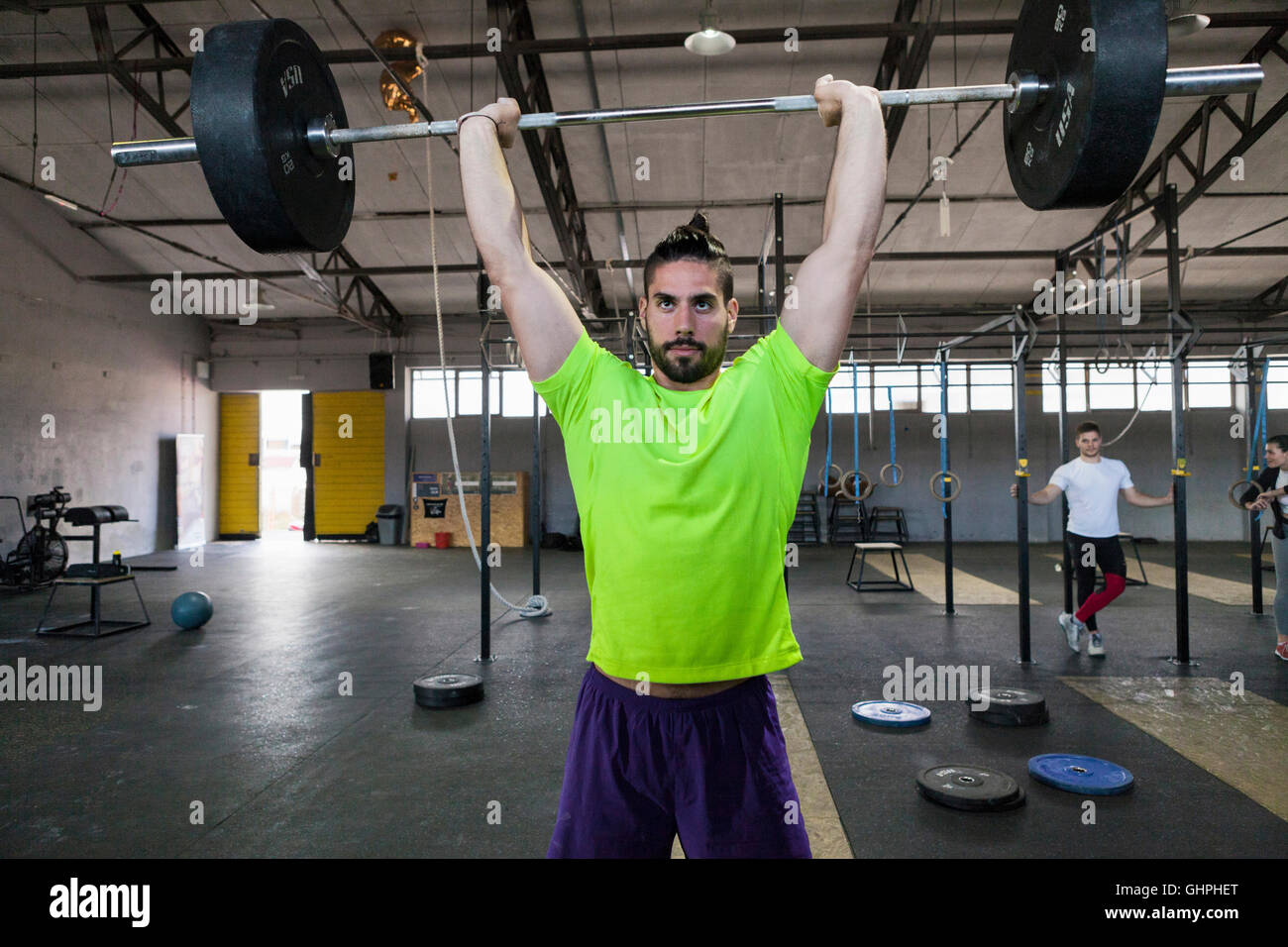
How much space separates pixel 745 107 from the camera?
144cm

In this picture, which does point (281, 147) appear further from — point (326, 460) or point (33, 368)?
point (326, 460)

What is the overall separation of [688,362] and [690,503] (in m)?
0.21

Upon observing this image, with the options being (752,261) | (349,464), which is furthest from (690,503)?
(349,464)

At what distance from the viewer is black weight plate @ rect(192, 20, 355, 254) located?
4.68 ft

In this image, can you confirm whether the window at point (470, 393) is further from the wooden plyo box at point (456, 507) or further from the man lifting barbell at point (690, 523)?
the man lifting barbell at point (690, 523)

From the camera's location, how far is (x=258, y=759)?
2768 millimetres

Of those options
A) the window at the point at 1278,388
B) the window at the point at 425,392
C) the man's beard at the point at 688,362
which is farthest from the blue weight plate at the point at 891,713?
the window at the point at 1278,388

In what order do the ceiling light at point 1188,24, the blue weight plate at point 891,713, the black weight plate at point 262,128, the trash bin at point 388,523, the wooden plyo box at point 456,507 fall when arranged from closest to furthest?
the black weight plate at point 262,128 → the blue weight plate at point 891,713 → the ceiling light at point 1188,24 → the wooden plyo box at point 456,507 → the trash bin at point 388,523

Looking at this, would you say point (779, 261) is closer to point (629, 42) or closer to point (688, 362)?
point (629, 42)

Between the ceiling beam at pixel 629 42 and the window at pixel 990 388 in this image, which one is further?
the window at pixel 990 388

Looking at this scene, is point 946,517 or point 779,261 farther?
point 779,261

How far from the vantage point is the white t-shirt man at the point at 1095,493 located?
4141 millimetres

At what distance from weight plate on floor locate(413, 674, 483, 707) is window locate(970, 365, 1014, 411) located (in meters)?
9.86

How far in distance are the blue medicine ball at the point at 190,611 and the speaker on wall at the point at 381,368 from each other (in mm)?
6992
